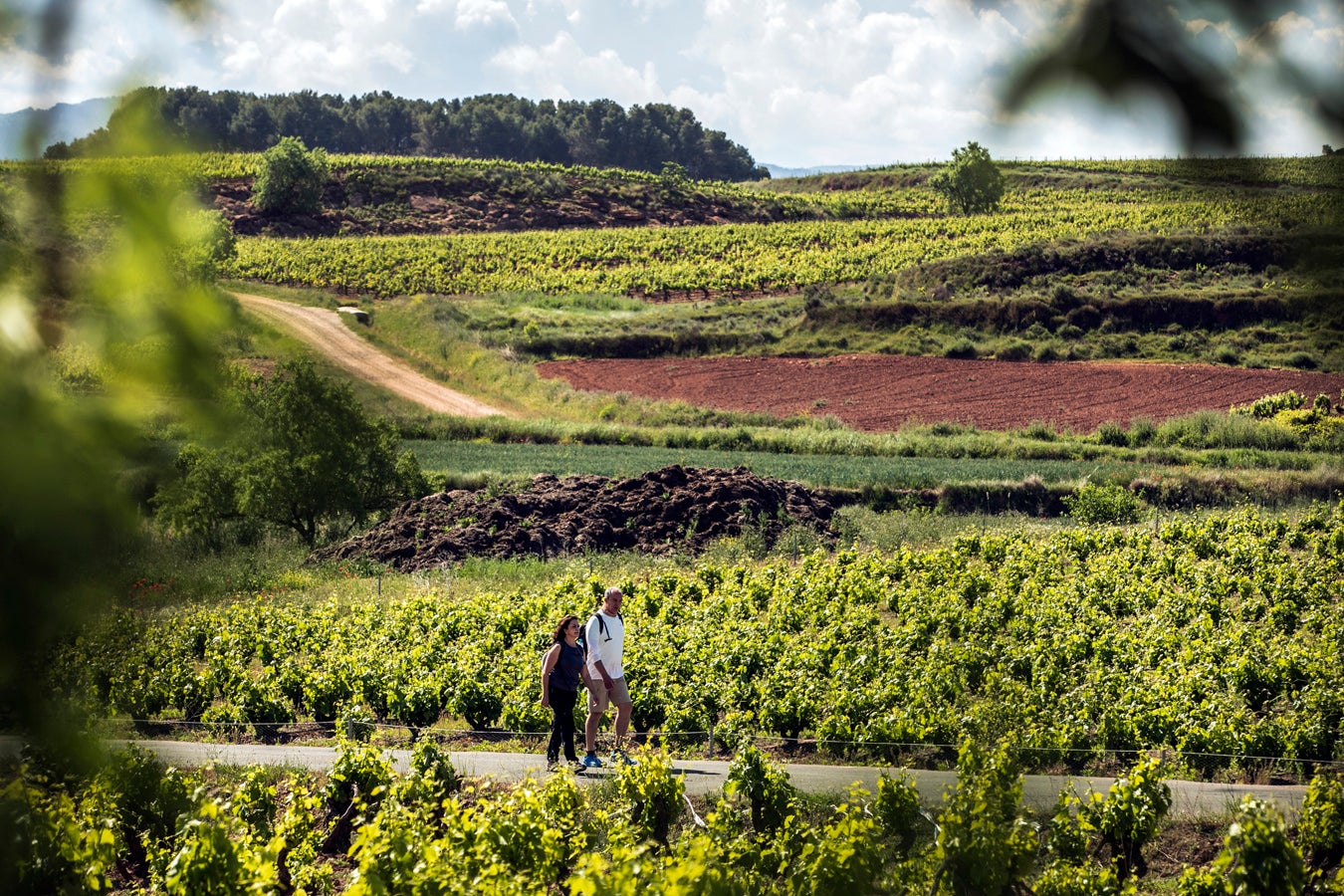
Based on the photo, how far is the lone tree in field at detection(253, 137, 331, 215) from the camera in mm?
79250

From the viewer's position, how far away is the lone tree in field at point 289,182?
79.2m

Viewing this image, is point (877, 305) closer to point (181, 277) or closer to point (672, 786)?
point (672, 786)

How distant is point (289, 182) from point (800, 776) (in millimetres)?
76859

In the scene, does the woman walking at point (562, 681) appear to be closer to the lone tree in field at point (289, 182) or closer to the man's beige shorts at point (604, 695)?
the man's beige shorts at point (604, 695)

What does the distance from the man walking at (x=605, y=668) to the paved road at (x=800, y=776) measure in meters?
0.42

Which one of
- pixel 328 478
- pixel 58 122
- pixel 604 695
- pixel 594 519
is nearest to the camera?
pixel 58 122

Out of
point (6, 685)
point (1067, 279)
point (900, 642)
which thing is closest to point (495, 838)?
point (6, 685)

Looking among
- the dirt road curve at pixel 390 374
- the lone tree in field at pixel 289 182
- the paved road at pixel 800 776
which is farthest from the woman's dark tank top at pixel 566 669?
the lone tree in field at pixel 289 182

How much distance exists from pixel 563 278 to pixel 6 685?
73299 millimetres

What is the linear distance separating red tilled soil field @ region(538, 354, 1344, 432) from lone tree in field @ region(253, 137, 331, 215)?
128 ft

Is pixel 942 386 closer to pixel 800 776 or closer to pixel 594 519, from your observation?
pixel 594 519

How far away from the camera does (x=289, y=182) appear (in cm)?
7925

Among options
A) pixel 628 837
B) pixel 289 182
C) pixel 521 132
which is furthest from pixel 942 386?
pixel 521 132

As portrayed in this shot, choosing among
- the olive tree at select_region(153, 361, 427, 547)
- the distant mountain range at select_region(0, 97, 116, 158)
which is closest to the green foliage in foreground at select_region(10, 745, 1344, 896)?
the distant mountain range at select_region(0, 97, 116, 158)
